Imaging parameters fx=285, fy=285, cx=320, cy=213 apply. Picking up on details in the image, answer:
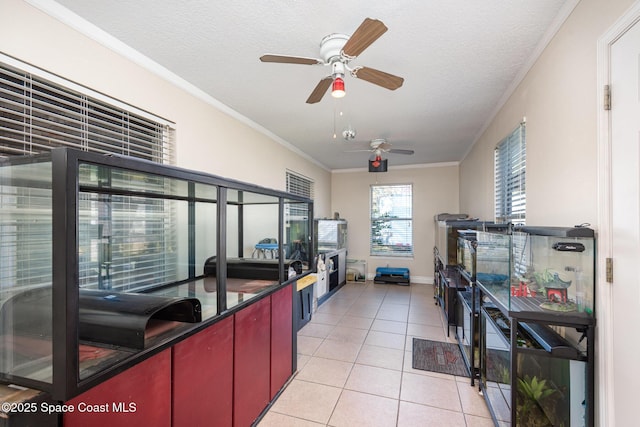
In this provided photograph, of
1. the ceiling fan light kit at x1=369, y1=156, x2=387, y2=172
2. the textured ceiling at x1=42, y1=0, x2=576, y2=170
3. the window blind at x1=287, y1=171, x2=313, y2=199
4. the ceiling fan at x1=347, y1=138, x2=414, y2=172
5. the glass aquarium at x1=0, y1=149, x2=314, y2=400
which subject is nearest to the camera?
the glass aquarium at x1=0, y1=149, x2=314, y2=400

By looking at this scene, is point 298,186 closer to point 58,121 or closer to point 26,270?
point 58,121

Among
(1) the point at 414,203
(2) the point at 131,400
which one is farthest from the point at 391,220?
(2) the point at 131,400

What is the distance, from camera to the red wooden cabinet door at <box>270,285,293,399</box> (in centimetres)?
231

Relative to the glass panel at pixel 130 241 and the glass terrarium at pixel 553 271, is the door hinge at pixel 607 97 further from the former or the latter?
the glass panel at pixel 130 241

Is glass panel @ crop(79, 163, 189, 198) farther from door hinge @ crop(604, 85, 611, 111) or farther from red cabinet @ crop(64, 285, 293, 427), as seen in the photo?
door hinge @ crop(604, 85, 611, 111)

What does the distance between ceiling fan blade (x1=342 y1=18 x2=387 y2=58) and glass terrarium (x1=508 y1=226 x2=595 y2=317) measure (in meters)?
1.38

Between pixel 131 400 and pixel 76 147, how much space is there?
1.63m

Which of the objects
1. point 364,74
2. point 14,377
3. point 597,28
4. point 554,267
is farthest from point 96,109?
point 554,267

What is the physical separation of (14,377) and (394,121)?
3.77m

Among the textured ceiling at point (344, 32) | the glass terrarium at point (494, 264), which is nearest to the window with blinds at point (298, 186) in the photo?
the textured ceiling at point (344, 32)

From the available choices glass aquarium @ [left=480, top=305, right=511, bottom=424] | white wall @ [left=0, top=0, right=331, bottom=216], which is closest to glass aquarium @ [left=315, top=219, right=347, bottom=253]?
white wall @ [left=0, top=0, right=331, bottom=216]

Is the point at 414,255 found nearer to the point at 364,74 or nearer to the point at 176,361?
the point at 364,74

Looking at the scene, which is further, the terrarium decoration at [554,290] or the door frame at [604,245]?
the terrarium decoration at [554,290]

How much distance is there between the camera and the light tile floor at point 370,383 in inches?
84.6
